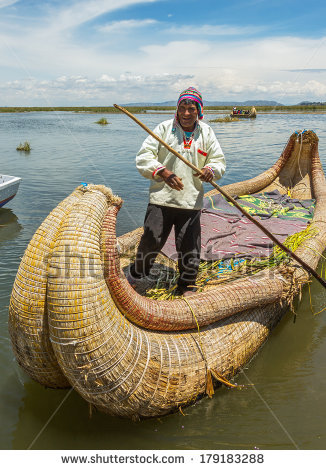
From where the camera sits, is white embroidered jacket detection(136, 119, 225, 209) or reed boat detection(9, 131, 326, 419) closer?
reed boat detection(9, 131, 326, 419)

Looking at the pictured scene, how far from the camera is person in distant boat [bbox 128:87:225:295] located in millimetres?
2592

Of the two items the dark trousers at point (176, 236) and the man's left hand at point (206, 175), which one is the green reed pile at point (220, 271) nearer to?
the dark trousers at point (176, 236)

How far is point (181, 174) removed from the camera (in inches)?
108

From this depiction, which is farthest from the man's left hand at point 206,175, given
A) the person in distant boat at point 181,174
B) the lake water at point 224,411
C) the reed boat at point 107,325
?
the lake water at point 224,411

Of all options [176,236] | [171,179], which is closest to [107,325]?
[171,179]

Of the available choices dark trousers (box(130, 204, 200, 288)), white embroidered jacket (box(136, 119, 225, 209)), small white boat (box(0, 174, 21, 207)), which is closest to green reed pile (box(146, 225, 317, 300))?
dark trousers (box(130, 204, 200, 288))

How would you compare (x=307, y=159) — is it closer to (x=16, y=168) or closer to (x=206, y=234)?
(x=206, y=234)

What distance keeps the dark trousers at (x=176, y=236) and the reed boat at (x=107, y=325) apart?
45 centimetres

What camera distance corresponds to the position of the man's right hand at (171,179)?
8.29ft

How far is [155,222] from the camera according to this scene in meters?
2.87

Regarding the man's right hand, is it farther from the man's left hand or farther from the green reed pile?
the green reed pile

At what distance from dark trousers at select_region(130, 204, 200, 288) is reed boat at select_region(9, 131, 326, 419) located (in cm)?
45
